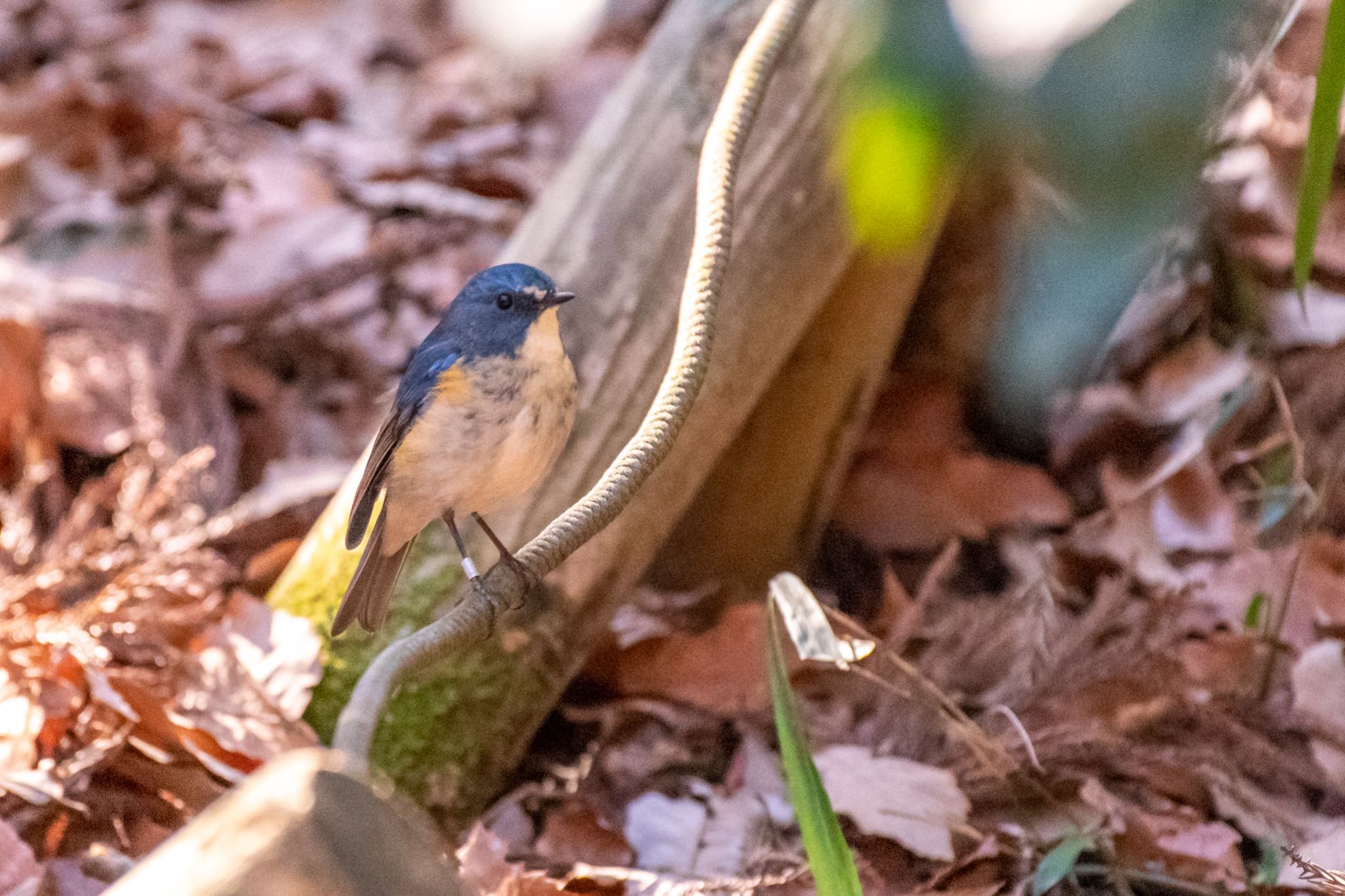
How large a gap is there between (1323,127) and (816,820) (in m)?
0.87

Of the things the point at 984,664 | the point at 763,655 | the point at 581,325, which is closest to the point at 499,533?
the point at 581,325

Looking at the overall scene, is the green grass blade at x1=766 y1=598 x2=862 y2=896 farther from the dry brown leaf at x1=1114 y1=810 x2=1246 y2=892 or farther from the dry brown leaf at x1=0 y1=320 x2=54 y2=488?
the dry brown leaf at x1=0 y1=320 x2=54 y2=488

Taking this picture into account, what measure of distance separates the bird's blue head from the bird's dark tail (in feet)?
0.51

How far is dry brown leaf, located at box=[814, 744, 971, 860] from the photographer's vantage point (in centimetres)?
128

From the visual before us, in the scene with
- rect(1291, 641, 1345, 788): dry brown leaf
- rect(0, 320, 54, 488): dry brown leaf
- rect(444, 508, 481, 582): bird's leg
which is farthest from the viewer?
rect(0, 320, 54, 488): dry brown leaf

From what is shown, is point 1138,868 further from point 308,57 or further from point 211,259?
point 308,57

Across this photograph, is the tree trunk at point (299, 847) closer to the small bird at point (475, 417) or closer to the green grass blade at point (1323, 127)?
the small bird at point (475, 417)

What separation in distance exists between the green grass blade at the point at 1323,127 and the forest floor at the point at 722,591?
0.33 meters

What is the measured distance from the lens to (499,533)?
86cm

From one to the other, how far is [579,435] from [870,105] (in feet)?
2.41

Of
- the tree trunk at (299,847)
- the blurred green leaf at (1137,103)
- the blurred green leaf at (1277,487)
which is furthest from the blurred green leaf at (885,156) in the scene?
the tree trunk at (299,847)

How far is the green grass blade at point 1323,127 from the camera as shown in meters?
1.12

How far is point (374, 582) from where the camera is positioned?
2.91 ft

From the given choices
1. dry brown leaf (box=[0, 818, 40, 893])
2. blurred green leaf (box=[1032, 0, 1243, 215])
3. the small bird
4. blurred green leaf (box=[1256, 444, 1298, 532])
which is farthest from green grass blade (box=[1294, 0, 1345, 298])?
dry brown leaf (box=[0, 818, 40, 893])
